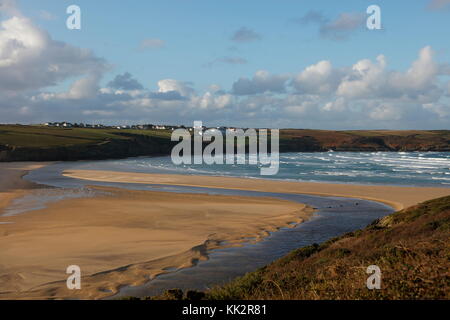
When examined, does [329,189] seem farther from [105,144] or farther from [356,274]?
[105,144]

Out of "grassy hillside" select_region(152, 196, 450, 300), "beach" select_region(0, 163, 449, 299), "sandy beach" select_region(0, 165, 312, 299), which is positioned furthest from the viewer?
"beach" select_region(0, 163, 449, 299)

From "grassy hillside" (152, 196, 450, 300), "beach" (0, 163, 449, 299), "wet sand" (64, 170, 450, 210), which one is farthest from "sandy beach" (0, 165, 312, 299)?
"wet sand" (64, 170, 450, 210)

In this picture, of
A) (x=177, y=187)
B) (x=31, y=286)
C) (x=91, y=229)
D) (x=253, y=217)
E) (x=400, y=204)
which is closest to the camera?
(x=31, y=286)

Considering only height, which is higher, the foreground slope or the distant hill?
the distant hill

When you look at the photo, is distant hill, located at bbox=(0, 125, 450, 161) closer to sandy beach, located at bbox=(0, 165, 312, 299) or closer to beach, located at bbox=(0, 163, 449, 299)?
beach, located at bbox=(0, 163, 449, 299)

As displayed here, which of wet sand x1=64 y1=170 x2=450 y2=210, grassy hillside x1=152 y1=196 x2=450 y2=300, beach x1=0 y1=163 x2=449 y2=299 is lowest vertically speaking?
wet sand x1=64 y1=170 x2=450 y2=210
